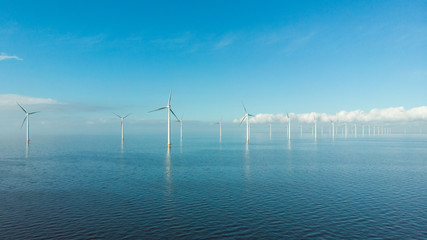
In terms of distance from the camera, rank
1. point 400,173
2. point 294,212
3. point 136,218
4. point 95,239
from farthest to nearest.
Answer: point 400,173 → point 294,212 → point 136,218 → point 95,239

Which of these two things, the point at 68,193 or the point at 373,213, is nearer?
the point at 373,213

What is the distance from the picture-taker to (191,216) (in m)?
28.1

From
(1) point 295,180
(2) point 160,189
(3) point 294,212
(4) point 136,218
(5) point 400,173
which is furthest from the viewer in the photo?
(5) point 400,173

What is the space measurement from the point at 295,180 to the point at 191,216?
26.8 m

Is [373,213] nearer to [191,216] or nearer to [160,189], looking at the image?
[191,216]

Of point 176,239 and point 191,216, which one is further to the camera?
point 191,216

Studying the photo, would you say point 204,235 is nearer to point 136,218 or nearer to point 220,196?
point 136,218

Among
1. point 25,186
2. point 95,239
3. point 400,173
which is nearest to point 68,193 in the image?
point 25,186

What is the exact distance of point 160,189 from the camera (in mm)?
41062

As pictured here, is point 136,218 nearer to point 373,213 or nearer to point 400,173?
point 373,213

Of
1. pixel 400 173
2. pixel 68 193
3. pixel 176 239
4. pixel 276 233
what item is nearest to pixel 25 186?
pixel 68 193

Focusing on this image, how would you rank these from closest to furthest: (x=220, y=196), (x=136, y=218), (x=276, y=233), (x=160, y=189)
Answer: (x=276, y=233) < (x=136, y=218) < (x=220, y=196) < (x=160, y=189)

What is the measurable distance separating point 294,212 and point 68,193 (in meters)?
30.6

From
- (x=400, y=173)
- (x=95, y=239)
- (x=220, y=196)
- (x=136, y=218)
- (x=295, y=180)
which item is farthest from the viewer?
(x=400, y=173)
